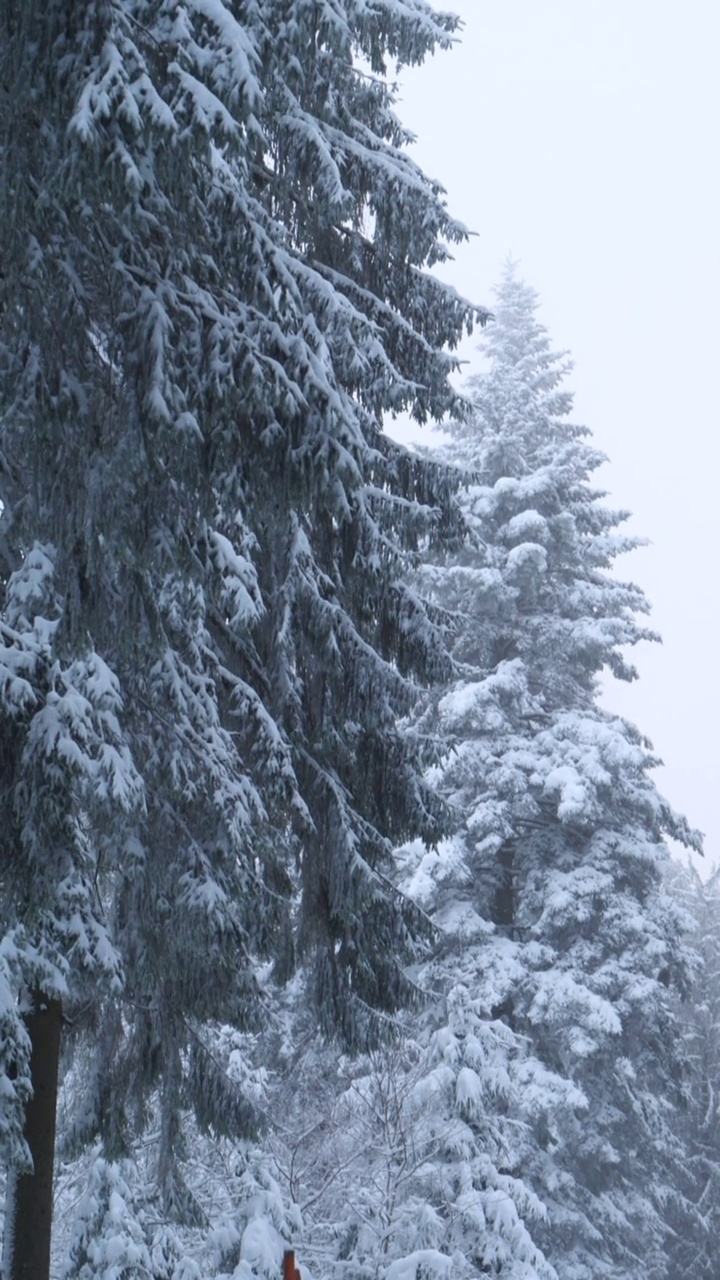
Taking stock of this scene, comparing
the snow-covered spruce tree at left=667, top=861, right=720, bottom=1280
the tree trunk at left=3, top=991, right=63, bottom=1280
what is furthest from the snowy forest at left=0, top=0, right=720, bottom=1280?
the snow-covered spruce tree at left=667, top=861, right=720, bottom=1280

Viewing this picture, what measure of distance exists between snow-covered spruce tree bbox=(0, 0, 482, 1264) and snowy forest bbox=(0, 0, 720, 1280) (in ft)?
0.06

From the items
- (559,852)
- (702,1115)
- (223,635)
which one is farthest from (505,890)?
(223,635)

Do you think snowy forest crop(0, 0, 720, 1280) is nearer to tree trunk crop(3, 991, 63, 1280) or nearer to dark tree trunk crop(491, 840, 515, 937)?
tree trunk crop(3, 991, 63, 1280)

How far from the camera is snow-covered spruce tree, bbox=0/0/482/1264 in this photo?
14.3ft

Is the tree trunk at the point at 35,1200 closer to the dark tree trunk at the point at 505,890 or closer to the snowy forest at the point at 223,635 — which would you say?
the snowy forest at the point at 223,635

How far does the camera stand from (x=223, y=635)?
7316 mm

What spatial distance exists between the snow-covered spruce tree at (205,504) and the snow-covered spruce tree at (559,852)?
927cm

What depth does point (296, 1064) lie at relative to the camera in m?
15.0

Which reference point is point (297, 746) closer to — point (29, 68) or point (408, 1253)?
point (408, 1253)

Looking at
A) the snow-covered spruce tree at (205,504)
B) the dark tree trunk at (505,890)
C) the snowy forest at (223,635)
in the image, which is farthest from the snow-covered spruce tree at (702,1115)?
the snow-covered spruce tree at (205,504)

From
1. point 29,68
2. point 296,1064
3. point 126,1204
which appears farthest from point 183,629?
point 296,1064

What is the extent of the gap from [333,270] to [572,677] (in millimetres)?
13432

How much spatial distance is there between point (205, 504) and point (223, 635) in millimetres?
2319

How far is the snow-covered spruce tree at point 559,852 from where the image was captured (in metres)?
16.8
